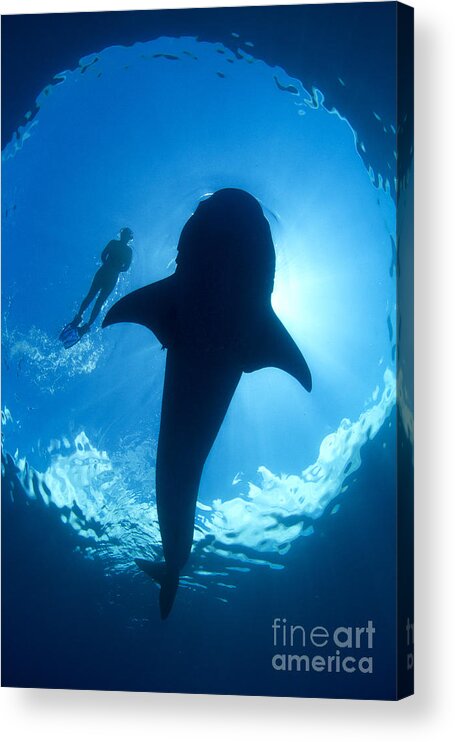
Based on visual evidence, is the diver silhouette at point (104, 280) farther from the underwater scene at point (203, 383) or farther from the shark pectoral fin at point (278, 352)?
the shark pectoral fin at point (278, 352)

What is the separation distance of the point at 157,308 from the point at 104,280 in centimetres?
30

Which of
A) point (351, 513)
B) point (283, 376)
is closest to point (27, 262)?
point (283, 376)

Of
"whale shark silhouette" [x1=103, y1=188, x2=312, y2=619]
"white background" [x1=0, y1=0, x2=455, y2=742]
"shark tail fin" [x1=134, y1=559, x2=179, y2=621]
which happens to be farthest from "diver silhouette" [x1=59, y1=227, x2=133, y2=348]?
"white background" [x1=0, y1=0, x2=455, y2=742]

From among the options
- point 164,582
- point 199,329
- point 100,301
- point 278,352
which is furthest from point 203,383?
point 164,582

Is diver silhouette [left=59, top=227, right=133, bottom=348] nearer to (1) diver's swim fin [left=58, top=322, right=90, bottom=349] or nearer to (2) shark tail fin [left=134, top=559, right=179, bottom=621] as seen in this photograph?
(1) diver's swim fin [left=58, top=322, right=90, bottom=349]

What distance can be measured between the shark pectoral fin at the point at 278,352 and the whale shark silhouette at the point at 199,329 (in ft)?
0.03

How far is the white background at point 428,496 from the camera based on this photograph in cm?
689

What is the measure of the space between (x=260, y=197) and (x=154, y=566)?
1.82 meters

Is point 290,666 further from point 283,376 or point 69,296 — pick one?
point 69,296

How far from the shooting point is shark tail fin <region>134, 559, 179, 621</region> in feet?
23.0

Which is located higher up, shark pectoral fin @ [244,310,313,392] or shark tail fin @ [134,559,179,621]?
shark pectoral fin @ [244,310,313,392]

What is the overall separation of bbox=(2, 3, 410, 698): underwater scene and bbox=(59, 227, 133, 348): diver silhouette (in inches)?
0.6

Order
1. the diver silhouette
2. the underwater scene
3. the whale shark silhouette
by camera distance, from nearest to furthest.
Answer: the underwater scene → the whale shark silhouette → the diver silhouette

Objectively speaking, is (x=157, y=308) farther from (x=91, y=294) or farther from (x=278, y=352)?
(x=278, y=352)
